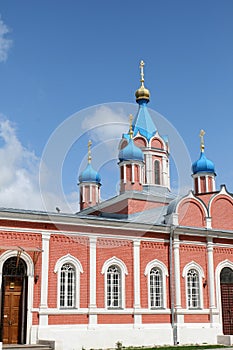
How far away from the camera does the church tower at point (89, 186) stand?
25.6 m

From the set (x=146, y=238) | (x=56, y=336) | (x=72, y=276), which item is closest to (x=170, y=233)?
(x=146, y=238)

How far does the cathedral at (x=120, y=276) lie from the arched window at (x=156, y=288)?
36 mm

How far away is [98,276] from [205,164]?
929 centimetres

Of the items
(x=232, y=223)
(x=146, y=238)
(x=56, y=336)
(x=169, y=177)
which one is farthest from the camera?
(x=169, y=177)

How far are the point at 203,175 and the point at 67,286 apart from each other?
32.6 feet

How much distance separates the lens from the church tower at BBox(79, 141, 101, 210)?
2562 centimetres

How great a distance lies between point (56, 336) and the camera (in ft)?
48.8

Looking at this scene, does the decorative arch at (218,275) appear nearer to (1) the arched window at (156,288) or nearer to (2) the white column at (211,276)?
(2) the white column at (211,276)

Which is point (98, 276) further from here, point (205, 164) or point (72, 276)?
point (205, 164)

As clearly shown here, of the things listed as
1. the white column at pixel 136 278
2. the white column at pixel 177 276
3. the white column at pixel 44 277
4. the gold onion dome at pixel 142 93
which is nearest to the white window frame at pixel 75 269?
the white column at pixel 44 277

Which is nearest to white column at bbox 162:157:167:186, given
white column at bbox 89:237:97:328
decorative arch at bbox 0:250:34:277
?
white column at bbox 89:237:97:328

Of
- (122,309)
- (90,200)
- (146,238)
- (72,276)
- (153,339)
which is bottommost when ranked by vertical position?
(153,339)

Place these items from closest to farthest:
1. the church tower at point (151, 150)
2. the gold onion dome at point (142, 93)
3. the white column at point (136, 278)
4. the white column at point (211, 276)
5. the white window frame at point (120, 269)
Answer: the white window frame at point (120, 269) < the white column at point (136, 278) < the white column at point (211, 276) < the church tower at point (151, 150) < the gold onion dome at point (142, 93)

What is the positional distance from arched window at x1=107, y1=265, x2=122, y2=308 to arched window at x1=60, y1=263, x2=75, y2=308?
4.47 ft
